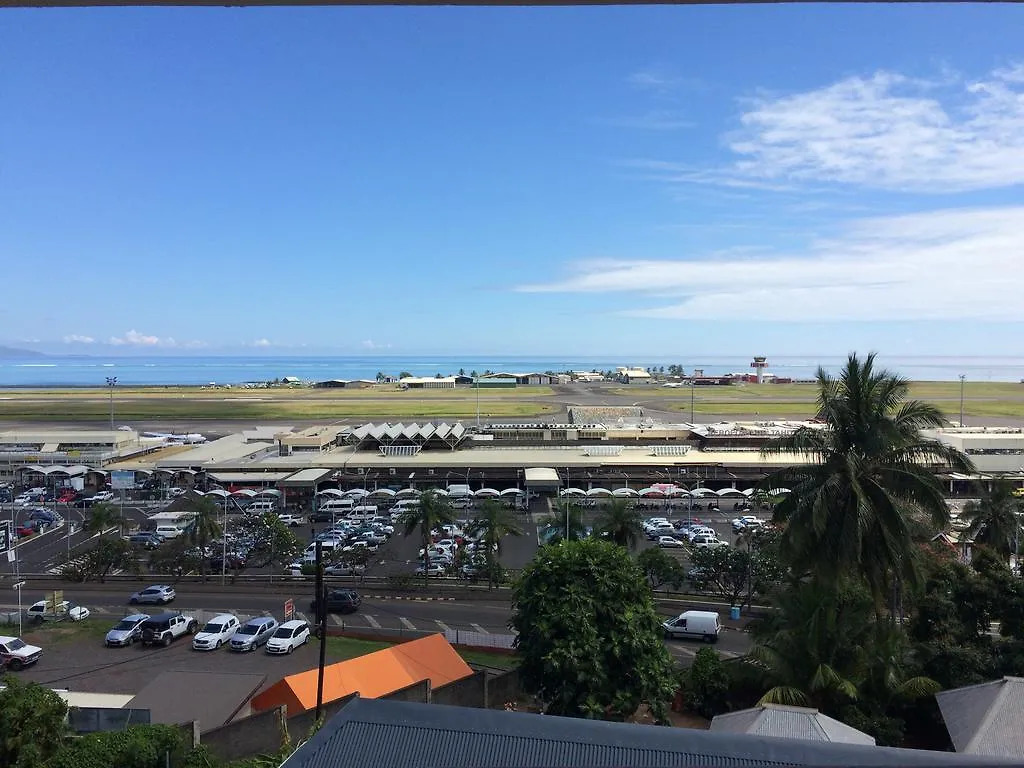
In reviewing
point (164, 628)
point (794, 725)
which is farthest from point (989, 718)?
point (164, 628)

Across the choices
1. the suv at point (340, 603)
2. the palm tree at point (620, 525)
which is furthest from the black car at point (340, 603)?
the palm tree at point (620, 525)

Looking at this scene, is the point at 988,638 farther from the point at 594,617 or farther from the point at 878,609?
the point at 594,617

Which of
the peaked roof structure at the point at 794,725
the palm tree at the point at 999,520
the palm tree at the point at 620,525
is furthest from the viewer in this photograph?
the palm tree at the point at 620,525

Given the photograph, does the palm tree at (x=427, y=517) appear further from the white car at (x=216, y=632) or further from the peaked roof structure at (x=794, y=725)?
the peaked roof structure at (x=794, y=725)

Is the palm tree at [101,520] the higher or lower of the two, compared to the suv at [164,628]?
higher

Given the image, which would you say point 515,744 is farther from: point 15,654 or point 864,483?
point 15,654

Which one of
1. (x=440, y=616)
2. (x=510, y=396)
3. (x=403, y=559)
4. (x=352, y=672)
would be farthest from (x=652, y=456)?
(x=510, y=396)

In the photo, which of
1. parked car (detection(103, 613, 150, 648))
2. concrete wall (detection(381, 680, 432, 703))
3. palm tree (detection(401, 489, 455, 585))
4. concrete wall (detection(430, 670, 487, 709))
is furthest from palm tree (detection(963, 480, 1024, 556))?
parked car (detection(103, 613, 150, 648))
